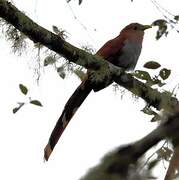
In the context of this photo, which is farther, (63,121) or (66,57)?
(63,121)

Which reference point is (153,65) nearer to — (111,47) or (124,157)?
(124,157)

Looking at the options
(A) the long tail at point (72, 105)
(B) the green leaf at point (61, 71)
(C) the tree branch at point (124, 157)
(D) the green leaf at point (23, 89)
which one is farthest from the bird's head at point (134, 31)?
(C) the tree branch at point (124, 157)

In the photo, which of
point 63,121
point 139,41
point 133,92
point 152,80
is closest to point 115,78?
point 133,92

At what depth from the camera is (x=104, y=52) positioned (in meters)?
3.29

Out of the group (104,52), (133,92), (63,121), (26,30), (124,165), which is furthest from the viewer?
(104,52)

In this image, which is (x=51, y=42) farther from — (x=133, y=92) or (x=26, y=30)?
(x=133, y=92)

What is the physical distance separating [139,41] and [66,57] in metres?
1.83

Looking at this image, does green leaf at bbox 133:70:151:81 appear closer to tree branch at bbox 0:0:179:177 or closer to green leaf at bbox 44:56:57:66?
tree branch at bbox 0:0:179:177

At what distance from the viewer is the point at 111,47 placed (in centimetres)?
334

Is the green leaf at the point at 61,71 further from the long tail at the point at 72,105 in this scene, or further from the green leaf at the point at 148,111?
the long tail at the point at 72,105

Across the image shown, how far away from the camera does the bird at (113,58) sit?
251cm

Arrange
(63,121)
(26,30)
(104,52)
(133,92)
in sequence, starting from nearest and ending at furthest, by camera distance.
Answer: (26,30) < (133,92) < (63,121) < (104,52)

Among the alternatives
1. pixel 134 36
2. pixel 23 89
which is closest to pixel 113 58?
pixel 134 36

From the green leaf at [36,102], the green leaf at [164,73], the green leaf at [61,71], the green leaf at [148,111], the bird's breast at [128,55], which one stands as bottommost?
the green leaf at [148,111]
